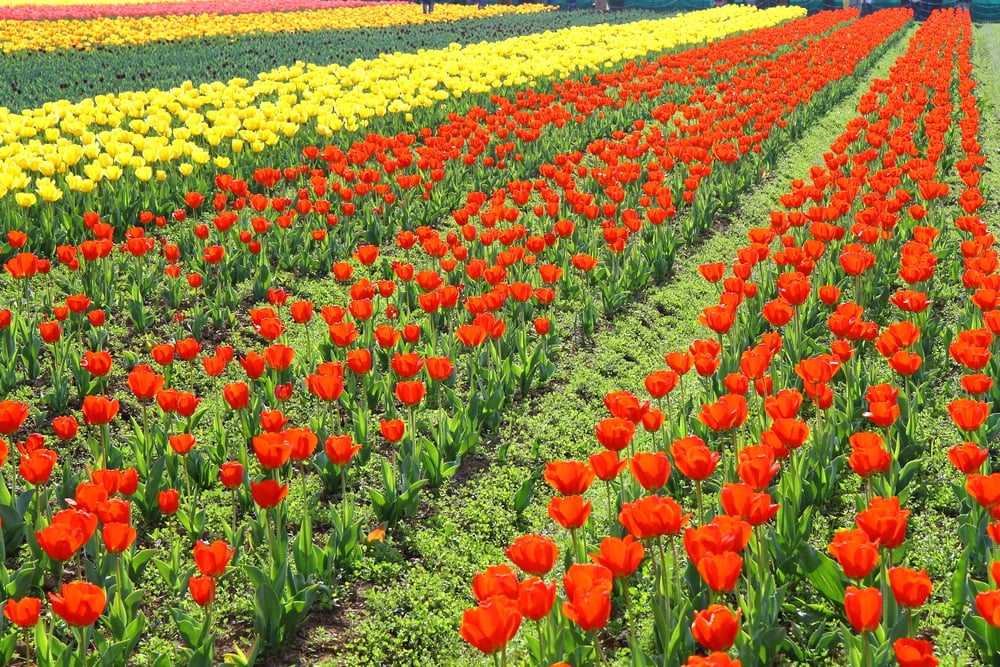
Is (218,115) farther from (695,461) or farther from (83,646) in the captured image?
(695,461)

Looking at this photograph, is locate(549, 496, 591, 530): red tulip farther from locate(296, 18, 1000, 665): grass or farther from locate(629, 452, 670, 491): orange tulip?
locate(296, 18, 1000, 665): grass

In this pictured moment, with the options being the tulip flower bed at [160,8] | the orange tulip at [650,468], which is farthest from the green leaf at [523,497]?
the tulip flower bed at [160,8]

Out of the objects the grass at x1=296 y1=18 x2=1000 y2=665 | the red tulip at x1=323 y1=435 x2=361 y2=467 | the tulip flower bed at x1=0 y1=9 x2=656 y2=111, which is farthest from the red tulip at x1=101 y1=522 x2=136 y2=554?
the tulip flower bed at x1=0 y1=9 x2=656 y2=111

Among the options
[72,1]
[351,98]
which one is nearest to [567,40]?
[351,98]

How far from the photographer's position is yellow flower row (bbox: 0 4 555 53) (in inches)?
941

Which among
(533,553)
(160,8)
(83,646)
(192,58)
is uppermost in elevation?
(160,8)

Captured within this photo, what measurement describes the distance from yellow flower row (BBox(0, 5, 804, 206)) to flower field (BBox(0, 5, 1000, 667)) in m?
0.09

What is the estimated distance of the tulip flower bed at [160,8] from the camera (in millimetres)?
30047

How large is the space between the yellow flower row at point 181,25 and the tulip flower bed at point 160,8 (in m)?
1.44

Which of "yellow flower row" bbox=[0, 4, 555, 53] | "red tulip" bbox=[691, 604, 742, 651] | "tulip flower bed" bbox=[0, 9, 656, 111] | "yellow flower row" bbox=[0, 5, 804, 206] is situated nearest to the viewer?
"red tulip" bbox=[691, 604, 742, 651]

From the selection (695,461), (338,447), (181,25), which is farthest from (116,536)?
(181,25)

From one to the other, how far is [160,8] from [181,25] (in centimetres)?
710

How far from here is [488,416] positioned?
16.6 ft

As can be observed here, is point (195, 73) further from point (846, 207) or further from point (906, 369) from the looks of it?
point (906, 369)
